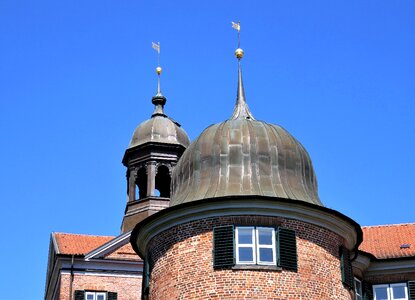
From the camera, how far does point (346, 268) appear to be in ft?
103

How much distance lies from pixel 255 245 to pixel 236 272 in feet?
3.52

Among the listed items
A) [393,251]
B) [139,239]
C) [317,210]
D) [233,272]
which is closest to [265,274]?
[233,272]

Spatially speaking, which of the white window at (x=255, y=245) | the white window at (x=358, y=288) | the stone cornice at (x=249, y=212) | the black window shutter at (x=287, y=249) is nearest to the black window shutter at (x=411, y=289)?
the white window at (x=358, y=288)

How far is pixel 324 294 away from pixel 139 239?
6492 millimetres

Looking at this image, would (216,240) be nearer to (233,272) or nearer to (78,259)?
(233,272)

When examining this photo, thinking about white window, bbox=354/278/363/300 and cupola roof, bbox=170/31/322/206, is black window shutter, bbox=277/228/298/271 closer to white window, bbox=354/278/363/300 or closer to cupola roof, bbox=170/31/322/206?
cupola roof, bbox=170/31/322/206

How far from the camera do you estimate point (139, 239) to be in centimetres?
3231

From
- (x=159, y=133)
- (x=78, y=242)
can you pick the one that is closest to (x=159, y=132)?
(x=159, y=133)

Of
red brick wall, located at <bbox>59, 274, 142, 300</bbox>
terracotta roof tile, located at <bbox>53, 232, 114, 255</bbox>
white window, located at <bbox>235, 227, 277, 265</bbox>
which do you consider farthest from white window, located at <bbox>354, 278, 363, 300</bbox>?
terracotta roof tile, located at <bbox>53, 232, 114, 255</bbox>

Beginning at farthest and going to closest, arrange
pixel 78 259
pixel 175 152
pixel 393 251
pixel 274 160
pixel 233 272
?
pixel 175 152 → pixel 78 259 → pixel 393 251 → pixel 274 160 → pixel 233 272

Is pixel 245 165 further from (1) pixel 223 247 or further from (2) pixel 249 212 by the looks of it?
(1) pixel 223 247

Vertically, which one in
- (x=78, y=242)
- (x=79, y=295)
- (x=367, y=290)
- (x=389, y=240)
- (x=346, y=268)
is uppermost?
(x=78, y=242)

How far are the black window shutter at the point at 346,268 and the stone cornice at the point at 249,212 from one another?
546mm

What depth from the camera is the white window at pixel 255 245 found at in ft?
96.4
